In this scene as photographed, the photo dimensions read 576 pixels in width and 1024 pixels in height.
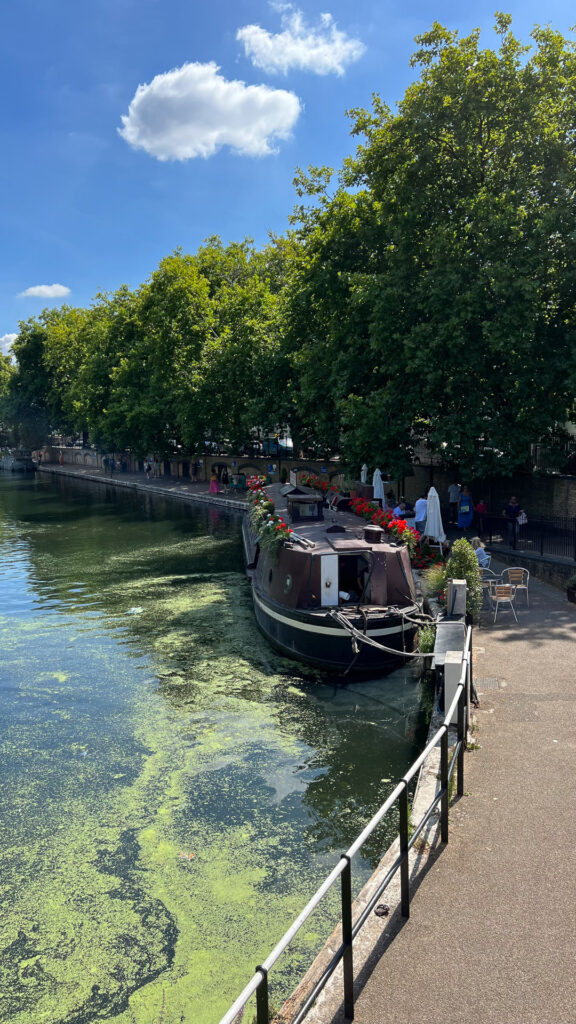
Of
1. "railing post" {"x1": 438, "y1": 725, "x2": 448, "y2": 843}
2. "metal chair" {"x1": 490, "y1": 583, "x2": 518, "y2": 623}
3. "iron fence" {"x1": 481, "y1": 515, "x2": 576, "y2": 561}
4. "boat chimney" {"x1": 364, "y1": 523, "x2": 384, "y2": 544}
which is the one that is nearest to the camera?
"railing post" {"x1": 438, "y1": 725, "x2": 448, "y2": 843}

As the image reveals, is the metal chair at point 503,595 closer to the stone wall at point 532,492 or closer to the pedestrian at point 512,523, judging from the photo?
the pedestrian at point 512,523

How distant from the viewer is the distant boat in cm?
8088

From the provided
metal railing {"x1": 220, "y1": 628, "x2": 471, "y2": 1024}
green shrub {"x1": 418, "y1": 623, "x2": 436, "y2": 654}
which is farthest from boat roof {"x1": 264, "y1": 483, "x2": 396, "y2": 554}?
metal railing {"x1": 220, "y1": 628, "x2": 471, "y2": 1024}

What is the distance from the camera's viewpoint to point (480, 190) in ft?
73.5

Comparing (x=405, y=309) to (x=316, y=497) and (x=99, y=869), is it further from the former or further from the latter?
(x=99, y=869)

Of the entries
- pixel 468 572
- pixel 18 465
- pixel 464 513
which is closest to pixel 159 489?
pixel 464 513

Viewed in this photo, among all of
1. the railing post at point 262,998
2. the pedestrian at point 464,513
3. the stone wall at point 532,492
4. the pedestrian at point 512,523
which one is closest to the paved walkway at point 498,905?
the railing post at point 262,998

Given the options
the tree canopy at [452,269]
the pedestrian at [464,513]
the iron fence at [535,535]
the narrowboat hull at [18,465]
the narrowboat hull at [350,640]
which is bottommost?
the narrowboat hull at [350,640]

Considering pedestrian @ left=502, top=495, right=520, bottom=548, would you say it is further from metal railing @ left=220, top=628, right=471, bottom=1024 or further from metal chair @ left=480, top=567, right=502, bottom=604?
metal railing @ left=220, top=628, right=471, bottom=1024

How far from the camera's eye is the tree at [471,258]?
2142 centimetres

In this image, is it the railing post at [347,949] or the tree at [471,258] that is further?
the tree at [471,258]

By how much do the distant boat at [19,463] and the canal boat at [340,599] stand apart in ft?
233

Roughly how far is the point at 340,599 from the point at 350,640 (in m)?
1.32

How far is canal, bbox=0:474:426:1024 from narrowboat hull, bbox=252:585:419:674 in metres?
0.45
